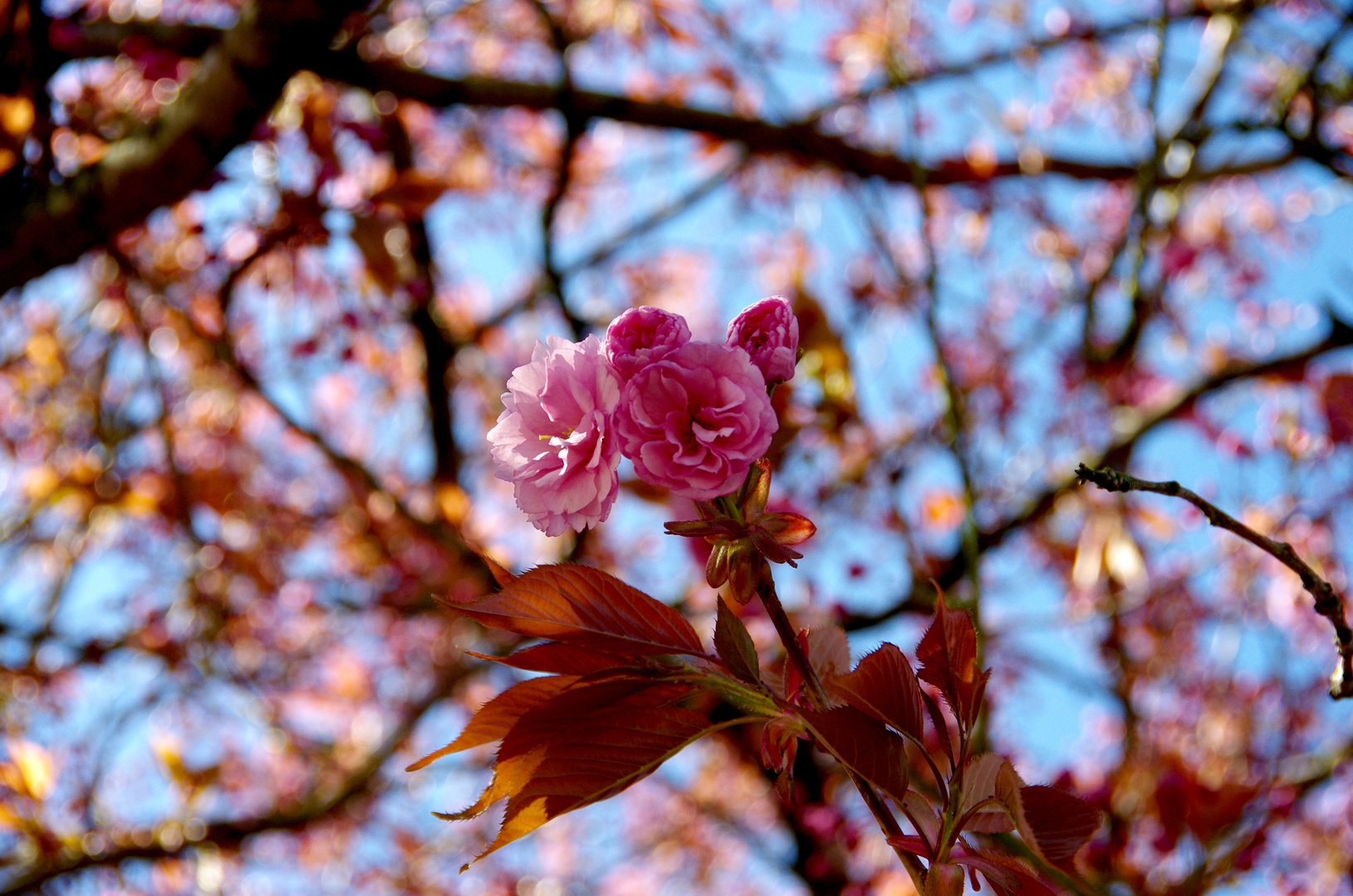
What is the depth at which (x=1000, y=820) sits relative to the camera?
616mm

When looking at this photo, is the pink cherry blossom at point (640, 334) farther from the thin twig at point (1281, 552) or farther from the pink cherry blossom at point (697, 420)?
the thin twig at point (1281, 552)

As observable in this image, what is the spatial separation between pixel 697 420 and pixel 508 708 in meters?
0.24

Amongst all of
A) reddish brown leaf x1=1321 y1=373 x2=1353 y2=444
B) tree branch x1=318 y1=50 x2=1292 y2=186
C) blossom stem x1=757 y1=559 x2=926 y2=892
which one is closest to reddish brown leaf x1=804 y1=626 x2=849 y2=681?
blossom stem x1=757 y1=559 x2=926 y2=892

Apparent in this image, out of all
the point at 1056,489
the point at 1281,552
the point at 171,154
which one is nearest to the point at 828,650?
the point at 1281,552

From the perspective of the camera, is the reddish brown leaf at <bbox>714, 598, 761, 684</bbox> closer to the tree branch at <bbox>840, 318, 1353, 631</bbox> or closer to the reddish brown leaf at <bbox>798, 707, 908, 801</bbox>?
the reddish brown leaf at <bbox>798, 707, 908, 801</bbox>

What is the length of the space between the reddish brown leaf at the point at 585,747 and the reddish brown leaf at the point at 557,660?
2 centimetres

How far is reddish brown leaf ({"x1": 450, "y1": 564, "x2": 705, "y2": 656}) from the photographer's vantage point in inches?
23.2

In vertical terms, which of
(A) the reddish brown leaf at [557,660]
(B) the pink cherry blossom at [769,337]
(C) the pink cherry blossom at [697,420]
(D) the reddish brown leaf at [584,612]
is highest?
(B) the pink cherry blossom at [769,337]

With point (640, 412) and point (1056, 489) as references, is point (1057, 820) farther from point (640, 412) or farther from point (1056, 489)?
point (1056, 489)

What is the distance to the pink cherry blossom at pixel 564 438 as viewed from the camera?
1.90ft

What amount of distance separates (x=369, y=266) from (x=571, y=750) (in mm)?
1262

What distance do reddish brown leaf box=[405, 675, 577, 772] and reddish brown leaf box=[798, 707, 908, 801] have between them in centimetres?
17

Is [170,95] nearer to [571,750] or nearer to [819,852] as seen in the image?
[571,750]

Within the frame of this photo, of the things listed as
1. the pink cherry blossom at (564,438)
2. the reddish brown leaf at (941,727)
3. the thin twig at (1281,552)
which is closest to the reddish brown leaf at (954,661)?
the reddish brown leaf at (941,727)
